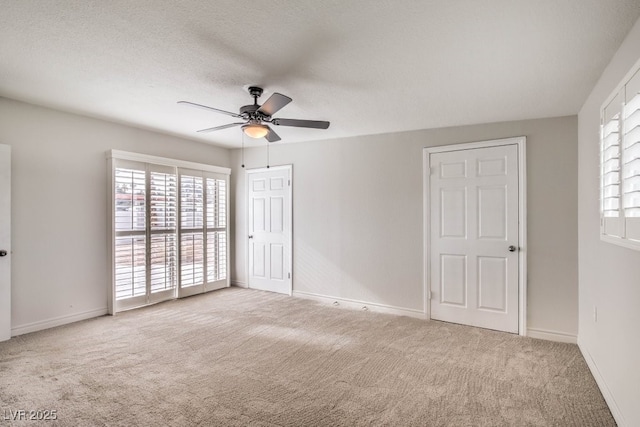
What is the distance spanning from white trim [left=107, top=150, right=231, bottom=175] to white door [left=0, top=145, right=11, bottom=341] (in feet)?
3.39

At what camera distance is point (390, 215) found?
15.2ft

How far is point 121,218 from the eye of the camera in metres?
4.36

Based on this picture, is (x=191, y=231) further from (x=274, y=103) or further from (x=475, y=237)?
(x=475, y=237)

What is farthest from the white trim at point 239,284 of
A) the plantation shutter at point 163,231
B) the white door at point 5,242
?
the white door at point 5,242

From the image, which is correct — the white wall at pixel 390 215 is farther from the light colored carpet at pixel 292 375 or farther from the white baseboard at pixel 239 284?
the light colored carpet at pixel 292 375

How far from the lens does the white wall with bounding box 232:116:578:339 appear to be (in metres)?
3.66

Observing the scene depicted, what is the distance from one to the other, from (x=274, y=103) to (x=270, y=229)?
3.19 meters

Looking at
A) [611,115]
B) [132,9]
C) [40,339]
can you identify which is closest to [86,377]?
[40,339]

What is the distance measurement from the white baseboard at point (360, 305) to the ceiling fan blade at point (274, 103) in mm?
3024

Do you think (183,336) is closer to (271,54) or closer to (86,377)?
(86,377)

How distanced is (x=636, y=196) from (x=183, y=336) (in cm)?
389

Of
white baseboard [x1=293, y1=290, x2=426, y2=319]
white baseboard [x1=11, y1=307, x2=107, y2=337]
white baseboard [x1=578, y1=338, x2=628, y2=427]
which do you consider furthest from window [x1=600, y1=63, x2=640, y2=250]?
white baseboard [x1=11, y1=307, x2=107, y2=337]

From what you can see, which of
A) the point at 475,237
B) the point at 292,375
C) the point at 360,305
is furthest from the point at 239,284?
the point at 475,237

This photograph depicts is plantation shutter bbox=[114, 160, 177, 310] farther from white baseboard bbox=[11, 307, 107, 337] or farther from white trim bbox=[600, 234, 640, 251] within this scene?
white trim bbox=[600, 234, 640, 251]
